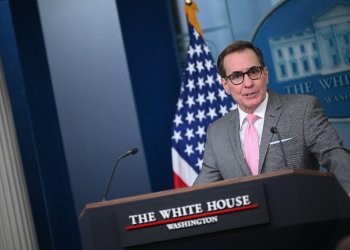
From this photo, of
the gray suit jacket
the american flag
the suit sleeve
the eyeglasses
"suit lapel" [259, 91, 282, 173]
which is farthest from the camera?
the american flag

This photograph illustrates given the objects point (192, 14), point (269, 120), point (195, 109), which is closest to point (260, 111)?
point (269, 120)

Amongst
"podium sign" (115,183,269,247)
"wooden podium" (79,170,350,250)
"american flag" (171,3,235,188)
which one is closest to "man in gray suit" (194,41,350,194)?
"wooden podium" (79,170,350,250)

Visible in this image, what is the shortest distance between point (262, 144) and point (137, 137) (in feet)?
5.91

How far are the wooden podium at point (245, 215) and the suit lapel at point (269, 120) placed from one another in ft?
2.40

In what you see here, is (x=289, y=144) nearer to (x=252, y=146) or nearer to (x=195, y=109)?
(x=252, y=146)

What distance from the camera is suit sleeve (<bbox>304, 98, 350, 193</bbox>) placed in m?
2.89

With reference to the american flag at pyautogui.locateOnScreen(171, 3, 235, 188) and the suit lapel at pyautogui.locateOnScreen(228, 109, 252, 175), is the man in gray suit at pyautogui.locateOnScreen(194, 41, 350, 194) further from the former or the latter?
the american flag at pyautogui.locateOnScreen(171, 3, 235, 188)

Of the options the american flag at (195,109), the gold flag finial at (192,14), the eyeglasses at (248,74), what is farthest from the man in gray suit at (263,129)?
the gold flag finial at (192,14)

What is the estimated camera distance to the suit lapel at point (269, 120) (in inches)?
125

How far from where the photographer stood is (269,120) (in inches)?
129

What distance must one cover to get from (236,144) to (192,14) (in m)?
1.95

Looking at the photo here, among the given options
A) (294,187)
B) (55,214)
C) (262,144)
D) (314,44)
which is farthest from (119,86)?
(294,187)

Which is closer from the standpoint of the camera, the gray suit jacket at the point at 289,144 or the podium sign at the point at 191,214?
the podium sign at the point at 191,214

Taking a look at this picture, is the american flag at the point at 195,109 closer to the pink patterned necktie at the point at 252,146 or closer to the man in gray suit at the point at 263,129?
the man in gray suit at the point at 263,129
